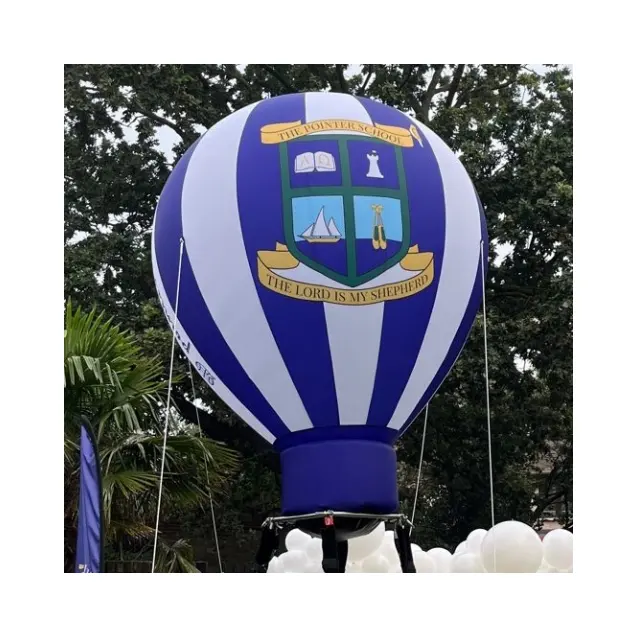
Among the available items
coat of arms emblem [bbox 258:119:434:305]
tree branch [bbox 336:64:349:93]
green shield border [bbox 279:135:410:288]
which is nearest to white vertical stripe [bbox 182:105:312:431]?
coat of arms emblem [bbox 258:119:434:305]

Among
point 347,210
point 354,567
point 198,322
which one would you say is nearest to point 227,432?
point 354,567

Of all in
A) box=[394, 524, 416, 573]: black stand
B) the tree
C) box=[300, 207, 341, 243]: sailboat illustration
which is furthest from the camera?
the tree

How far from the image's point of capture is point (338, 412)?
7.91 metres

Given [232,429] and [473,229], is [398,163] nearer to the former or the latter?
[473,229]

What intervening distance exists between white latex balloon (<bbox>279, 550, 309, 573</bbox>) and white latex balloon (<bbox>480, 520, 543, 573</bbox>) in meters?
1.51

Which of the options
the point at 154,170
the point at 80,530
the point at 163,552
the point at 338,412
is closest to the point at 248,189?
the point at 338,412

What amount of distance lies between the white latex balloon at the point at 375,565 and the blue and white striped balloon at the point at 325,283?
2.60 feet

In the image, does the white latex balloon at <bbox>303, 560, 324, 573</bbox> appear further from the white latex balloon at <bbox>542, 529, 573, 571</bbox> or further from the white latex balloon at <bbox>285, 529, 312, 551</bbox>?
the white latex balloon at <bbox>542, 529, 573, 571</bbox>

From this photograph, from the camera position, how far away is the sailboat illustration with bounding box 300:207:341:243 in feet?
25.6

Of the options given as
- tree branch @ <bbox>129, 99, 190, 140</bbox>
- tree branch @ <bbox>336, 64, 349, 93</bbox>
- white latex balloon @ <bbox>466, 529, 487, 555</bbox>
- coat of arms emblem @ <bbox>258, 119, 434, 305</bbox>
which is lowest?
white latex balloon @ <bbox>466, 529, 487, 555</bbox>

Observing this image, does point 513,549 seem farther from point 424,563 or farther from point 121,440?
point 121,440

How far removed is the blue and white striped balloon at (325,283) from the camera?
7.82 meters

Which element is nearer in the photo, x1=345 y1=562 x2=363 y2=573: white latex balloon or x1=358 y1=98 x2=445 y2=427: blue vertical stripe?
x1=358 y1=98 x2=445 y2=427: blue vertical stripe

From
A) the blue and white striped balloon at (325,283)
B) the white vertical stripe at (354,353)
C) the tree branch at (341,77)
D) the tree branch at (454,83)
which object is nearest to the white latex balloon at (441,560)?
the blue and white striped balloon at (325,283)
